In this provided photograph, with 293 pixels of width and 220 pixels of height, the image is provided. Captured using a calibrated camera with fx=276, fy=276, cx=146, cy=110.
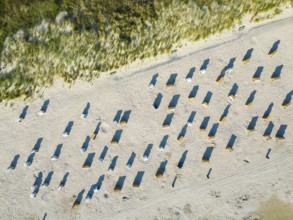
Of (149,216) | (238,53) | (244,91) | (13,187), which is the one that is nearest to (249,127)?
(244,91)

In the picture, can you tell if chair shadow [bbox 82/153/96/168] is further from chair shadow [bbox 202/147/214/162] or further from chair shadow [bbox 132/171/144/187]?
chair shadow [bbox 202/147/214/162]

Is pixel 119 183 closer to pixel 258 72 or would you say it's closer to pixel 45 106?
pixel 45 106

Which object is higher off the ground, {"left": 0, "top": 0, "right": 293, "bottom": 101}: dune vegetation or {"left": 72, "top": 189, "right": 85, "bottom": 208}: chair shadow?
{"left": 0, "top": 0, "right": 293, "bottom": 101}: dune vegetation

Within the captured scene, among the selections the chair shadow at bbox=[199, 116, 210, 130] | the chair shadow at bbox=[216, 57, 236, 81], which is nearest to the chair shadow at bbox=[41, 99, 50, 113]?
the chair shadow at bbox=[199, 116, 210, 130]

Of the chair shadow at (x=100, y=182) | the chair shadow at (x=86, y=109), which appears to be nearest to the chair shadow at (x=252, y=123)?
the chair shadow at (x=100, y=182)

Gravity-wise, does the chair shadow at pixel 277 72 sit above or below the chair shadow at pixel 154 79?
above

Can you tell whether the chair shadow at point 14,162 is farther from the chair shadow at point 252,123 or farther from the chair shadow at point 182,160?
the chair shadow at point 252,123
